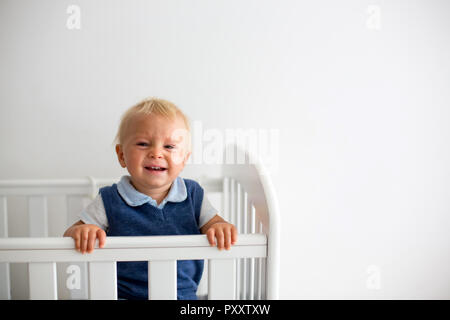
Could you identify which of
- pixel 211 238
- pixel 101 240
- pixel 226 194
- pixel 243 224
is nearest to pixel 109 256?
pixel 101 240

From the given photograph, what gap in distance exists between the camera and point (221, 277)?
2.55ft

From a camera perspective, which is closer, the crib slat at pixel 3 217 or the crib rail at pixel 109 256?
the crib rail at pixel 109 256

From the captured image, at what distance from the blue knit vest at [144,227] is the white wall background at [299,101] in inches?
15.2

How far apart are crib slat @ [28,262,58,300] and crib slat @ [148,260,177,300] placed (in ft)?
0.57

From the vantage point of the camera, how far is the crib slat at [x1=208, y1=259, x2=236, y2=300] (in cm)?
77

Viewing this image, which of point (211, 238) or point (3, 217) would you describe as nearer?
point (211, 238)

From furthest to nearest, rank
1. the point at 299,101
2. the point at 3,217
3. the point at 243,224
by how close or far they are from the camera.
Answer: the point at 299,101
the point at 3,217
the point at 243,224

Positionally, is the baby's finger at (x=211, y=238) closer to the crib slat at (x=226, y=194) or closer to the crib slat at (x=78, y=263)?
the crib slat at (x=226, y=194)

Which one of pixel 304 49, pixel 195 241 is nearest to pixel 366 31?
pixel 304 49

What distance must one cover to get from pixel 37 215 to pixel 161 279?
68 centimetres

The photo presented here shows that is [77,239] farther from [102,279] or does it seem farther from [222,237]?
[222,237]

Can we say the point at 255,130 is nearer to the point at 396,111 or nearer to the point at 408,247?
the point at 396,111

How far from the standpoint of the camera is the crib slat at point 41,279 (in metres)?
0.74

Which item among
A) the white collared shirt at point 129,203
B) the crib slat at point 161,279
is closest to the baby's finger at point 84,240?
the crib slat at point 161,279
